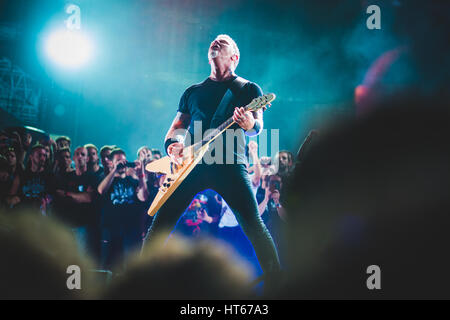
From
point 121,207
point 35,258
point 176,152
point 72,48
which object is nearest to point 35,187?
point 35,258

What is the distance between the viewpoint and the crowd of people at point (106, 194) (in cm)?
316

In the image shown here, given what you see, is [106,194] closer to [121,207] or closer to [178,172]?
[121,207]

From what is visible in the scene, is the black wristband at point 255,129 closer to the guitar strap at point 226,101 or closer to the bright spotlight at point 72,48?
the guitar strap at point 226,101

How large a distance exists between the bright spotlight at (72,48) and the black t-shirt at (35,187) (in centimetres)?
134

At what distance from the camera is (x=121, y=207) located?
324 centimetres

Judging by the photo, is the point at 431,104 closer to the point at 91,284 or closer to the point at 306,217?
the point at 306,217

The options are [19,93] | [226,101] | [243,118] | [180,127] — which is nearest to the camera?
[243,118]

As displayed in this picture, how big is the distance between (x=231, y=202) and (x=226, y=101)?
100 centimetres

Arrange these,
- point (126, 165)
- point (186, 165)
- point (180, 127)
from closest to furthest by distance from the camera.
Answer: point (186, 165) < point (180, 127) < point (126, 165)

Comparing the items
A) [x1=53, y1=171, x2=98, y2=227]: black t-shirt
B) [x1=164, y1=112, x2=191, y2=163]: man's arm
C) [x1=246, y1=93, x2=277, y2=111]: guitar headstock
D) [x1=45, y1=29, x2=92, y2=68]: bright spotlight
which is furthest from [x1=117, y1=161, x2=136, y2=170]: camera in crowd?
[x1=246, y1=93, x2=277, y2=111]: guitar headstock

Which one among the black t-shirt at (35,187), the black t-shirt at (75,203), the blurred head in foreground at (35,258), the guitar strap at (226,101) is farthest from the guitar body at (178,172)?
the black t-shirt at (35,187)

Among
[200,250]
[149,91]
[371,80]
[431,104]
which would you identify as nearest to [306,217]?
[200,250]

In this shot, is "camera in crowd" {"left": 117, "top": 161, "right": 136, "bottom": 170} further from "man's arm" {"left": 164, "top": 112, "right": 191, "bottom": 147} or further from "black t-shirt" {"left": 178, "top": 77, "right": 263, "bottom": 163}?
"black t-shirt" {"left": 178, "top": 77, "right": 263, "bottom": 163}
